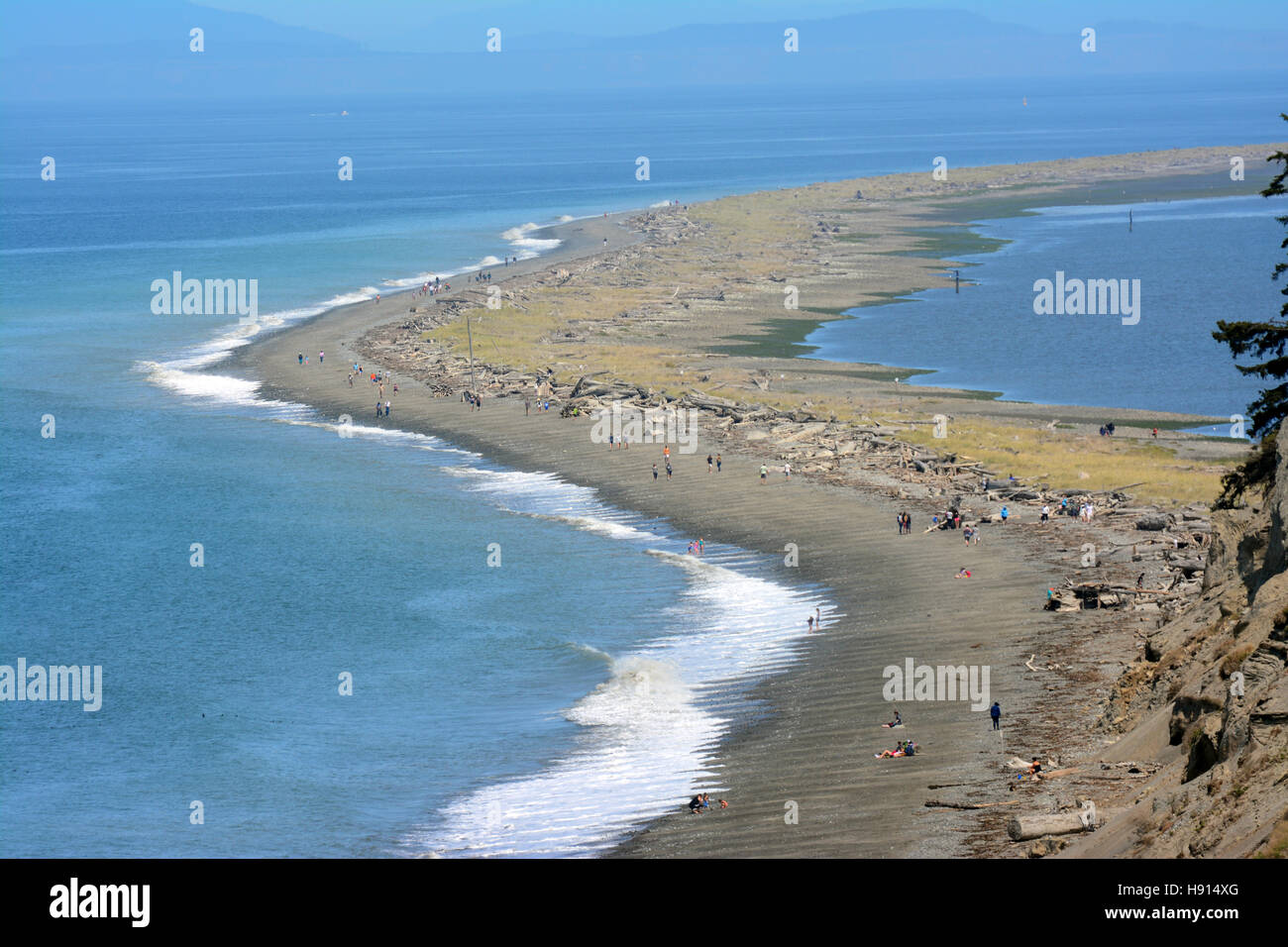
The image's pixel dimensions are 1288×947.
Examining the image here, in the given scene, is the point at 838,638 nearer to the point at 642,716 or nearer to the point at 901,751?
the point at 642,716

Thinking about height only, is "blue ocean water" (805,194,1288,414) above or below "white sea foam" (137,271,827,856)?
above

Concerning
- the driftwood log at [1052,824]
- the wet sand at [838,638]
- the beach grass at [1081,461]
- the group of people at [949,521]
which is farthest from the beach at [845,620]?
the beach grass at [1081,461]

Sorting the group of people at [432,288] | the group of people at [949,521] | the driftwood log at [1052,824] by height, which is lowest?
the driftwood log at [1052,824]

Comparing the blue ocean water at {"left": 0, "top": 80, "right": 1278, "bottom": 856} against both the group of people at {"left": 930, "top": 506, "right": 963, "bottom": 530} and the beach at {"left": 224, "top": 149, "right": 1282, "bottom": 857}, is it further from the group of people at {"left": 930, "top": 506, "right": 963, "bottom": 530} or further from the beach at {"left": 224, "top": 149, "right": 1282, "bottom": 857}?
the group of people at {"left": 930, "top": 506, "right": 963, "bottom": 530}

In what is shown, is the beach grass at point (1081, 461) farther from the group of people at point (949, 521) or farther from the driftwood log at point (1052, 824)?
the driftwood log at point (1052, 824)

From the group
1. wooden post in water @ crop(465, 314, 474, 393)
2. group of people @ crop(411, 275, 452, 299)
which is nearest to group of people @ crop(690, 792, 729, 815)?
wooden post in water @ crop(465, 314, 474, 393)

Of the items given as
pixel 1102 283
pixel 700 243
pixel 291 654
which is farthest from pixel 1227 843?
pixel 700 243
